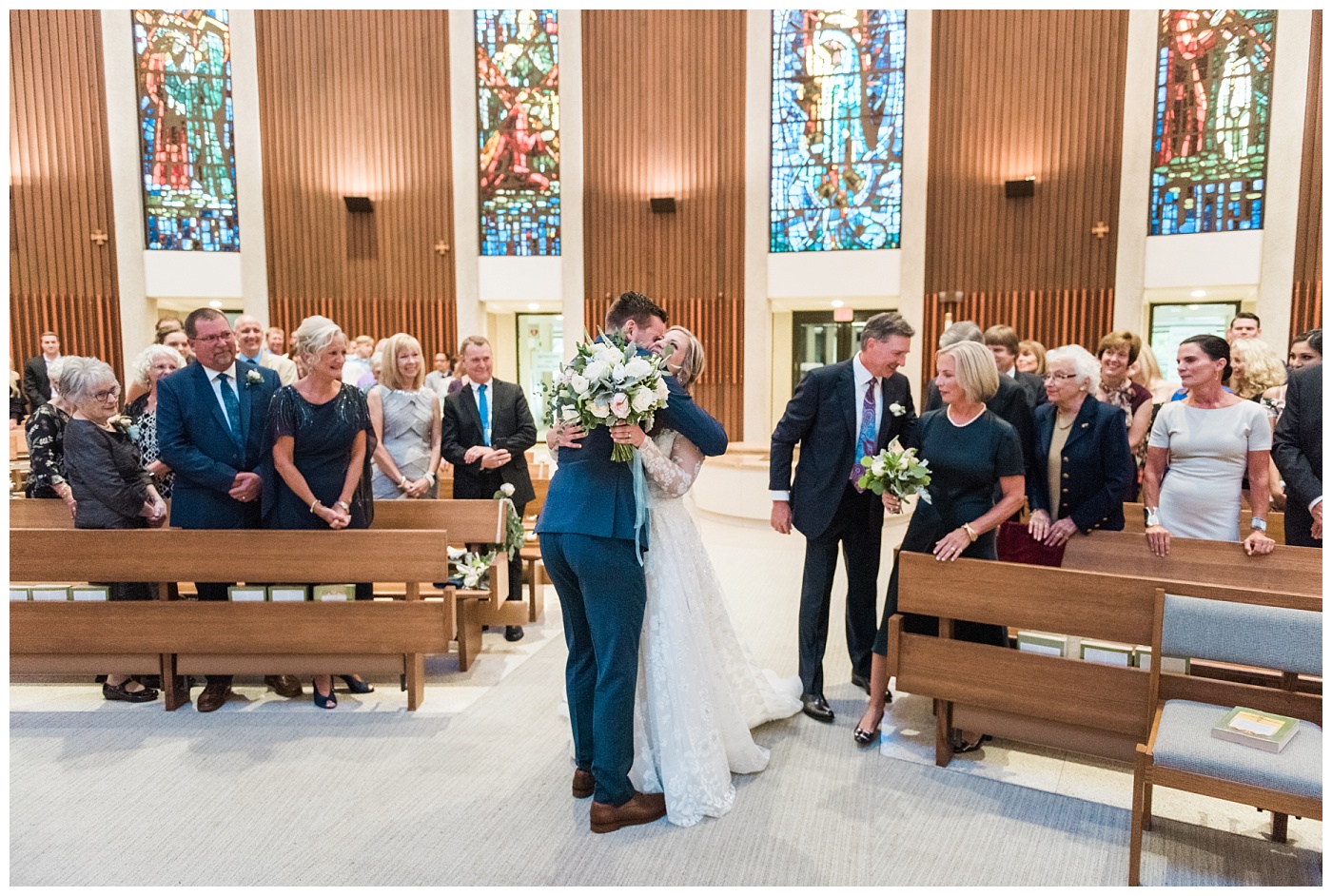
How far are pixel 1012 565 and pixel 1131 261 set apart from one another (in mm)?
8851

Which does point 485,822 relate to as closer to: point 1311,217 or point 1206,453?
point 1206,453

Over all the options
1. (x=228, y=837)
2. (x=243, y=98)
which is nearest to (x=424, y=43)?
(x=243, y=98)

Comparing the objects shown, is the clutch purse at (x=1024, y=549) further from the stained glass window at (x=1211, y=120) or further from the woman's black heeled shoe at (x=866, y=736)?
the stained glass window at (x=1211, y=120)

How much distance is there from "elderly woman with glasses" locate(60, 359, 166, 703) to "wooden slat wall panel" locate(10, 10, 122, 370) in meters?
9.35

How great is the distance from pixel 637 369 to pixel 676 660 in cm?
95

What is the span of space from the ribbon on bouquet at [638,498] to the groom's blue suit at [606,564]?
0.04ft

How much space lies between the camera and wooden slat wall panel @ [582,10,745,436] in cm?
1060

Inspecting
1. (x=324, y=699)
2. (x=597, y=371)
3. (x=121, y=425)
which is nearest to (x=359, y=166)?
(x=121, y=425)

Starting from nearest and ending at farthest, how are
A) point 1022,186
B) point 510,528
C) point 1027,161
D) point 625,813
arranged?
point 625,813, point 510,528, point 1022,186, point 1027,161

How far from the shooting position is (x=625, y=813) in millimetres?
2311

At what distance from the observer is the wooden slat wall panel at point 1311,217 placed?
8.52m

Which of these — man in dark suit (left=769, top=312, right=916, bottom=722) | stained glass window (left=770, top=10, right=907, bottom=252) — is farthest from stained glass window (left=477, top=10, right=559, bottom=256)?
man in dark suit (left=769, top=312, right=916, bottom=722)

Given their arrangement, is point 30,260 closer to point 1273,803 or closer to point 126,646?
point 126,646

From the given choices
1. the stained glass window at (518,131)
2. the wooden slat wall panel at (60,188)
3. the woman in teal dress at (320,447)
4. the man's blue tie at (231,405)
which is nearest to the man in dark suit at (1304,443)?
the woman in teal dress at (320,447)
